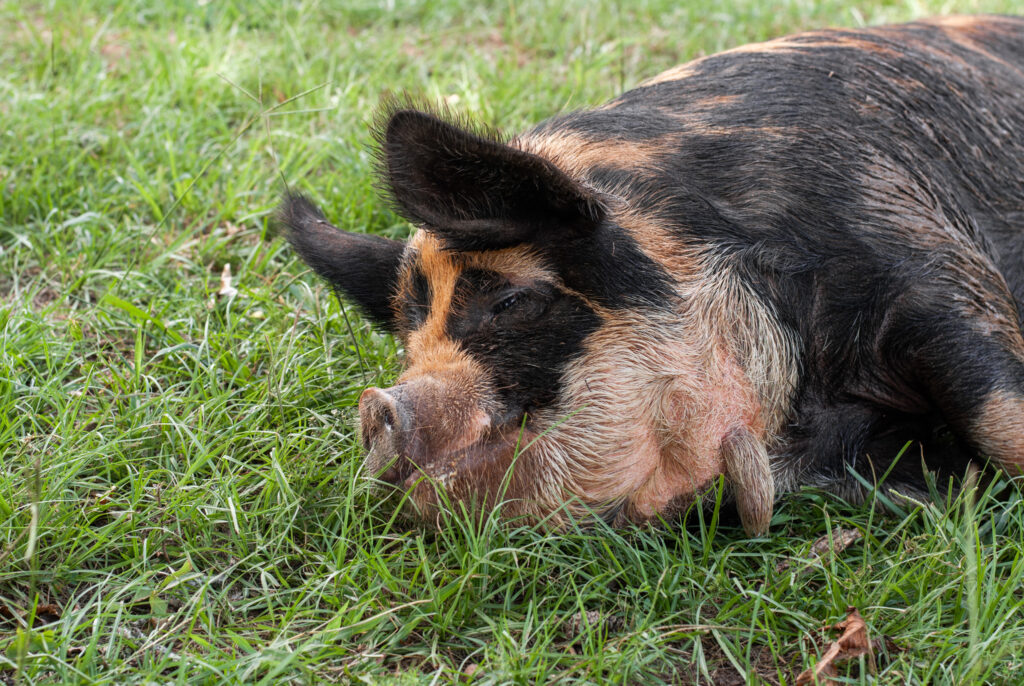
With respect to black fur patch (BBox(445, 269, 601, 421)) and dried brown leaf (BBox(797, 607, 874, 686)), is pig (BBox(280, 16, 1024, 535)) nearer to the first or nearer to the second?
black fur patch (BBox(445, 269, 601, 421))

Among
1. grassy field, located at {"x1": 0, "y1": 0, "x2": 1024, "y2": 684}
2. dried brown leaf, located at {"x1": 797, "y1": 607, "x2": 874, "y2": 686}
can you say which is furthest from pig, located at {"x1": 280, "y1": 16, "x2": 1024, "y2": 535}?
dried brown leaf, located at {"x1": 797, "y1": 607, "x2": 874, "y2": 686}

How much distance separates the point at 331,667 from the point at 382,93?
4.26 meters

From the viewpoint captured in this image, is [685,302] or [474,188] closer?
[474,188]

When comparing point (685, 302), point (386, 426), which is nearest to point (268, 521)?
point (386, 426)

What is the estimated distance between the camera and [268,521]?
12.0 feet

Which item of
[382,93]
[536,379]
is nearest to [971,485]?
[536,379]

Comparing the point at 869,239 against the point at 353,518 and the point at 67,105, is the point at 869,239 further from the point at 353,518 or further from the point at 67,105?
the point at 67,105

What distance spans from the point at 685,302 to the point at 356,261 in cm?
123

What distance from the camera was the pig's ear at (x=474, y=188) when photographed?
328 cm

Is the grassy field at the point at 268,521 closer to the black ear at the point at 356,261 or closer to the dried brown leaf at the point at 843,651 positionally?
the dried brown leaf at the point at 843,651

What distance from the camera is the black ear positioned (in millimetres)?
4012

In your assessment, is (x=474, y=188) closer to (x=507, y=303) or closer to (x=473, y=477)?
(x=507, y=303)

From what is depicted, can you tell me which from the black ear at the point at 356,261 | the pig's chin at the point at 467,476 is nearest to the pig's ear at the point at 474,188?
the black ear at the point at 356,261

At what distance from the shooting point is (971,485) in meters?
3.63
